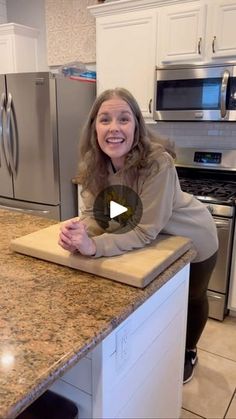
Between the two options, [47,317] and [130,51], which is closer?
[47,317]

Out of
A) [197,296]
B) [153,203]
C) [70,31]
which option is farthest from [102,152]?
[70,31]

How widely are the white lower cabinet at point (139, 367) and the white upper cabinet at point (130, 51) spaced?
1.86 meters

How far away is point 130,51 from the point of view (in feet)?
8.75


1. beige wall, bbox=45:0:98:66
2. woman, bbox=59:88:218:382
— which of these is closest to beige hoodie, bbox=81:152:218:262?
woman, bbox=59:88:218:382

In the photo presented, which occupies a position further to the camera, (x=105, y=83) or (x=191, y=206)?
(x=105, y=83)

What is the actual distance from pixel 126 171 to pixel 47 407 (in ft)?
2.41

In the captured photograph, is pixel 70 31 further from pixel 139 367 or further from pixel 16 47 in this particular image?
pixel 139 367

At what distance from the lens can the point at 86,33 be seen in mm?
3211

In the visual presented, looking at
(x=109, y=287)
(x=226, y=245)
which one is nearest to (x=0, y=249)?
(x=109, y=287)

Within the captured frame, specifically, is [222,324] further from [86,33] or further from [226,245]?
[86,33]

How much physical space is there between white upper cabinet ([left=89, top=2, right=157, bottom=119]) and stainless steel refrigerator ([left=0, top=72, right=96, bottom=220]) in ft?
0.99

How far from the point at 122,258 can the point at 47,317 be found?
0.31 meters

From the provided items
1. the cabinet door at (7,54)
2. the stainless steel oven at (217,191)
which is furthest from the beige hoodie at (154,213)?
the cabinet door at (7,54)

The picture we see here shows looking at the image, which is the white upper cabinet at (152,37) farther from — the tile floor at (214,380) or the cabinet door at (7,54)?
the tile floor at (214,380)
